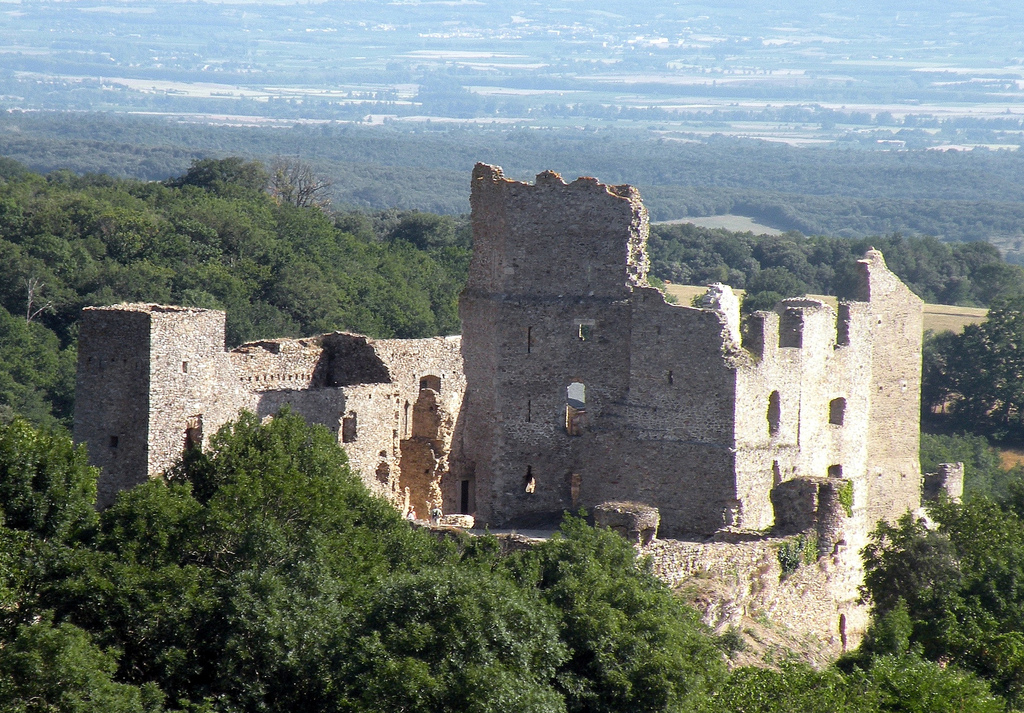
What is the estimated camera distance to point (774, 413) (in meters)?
37.1

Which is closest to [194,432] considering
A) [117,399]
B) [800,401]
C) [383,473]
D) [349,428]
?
[117,399]

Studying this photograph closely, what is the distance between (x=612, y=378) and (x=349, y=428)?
17.1 feet

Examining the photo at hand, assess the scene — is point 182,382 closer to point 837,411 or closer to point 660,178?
point 837,411

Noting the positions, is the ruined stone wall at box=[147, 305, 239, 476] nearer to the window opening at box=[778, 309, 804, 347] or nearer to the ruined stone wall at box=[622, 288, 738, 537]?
the ruined stone wall at box=[622, 288, 738, 537]

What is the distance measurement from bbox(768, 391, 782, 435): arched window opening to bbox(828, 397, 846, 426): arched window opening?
9.92ft

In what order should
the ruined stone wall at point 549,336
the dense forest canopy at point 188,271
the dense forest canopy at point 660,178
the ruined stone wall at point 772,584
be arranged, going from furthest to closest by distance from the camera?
the dense forest canopy at point 660,178
the dense forest canopy at point 188,271
the ruined stone wall at point 549,336
the ruined stone wall at point 772,584

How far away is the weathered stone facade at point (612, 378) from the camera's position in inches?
1406

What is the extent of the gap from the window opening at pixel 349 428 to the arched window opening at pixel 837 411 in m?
10.3

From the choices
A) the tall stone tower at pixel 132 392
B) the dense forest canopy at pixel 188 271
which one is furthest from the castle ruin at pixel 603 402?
the dense forest canopy at pixel 188 271

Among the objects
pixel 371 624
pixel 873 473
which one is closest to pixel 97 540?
pixel 371 624

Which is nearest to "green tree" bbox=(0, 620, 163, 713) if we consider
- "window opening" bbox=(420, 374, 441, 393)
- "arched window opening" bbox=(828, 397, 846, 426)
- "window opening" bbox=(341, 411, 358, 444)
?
"window opening" bbox=(341, 411, 358, 444)

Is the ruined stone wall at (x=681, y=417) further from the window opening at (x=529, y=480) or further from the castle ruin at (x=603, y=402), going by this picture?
the window opening at (x=529, y=480)

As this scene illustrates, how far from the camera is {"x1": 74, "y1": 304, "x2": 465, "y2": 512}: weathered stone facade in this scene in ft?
101

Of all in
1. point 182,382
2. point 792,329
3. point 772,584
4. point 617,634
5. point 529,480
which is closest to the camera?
point 617,634
